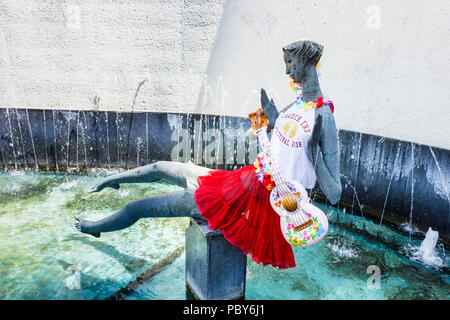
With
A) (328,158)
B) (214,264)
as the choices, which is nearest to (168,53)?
(214,264)

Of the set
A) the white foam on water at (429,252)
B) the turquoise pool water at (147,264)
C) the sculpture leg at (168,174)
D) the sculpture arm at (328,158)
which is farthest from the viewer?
the white foam on water at (429,252)

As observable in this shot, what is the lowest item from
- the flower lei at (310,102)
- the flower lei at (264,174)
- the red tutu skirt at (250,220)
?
the red tutu skirt at (250,220)

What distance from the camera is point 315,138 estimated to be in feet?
5.40

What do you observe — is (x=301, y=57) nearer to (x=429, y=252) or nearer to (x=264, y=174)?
(x=264, y=174)

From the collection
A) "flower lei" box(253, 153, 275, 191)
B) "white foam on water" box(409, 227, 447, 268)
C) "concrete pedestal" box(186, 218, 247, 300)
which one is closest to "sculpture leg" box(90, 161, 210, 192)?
"concrete pedestal" box(186, 218, 247, 300)

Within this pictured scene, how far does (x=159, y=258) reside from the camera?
120 inches

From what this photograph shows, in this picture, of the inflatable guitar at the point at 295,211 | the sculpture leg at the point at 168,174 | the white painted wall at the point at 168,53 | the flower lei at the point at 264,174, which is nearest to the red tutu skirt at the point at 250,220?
the flower lei at the point at 264,174

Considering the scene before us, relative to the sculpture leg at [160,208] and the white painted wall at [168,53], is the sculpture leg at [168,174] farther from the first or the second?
the white painted wall at [168,53]

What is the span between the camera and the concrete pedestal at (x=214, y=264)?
2.10 metres

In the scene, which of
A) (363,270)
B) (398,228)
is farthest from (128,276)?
(398,228)

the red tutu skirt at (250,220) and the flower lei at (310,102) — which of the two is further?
the red tutu skirt at (250,220)

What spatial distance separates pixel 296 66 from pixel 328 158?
55 centimetres

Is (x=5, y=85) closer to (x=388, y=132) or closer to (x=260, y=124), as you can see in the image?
(x=260, y=124)

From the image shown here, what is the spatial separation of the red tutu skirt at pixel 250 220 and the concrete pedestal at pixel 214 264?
0.16m
